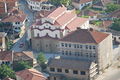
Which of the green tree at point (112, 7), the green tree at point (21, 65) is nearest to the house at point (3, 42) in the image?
the green tree at point (21, 65)

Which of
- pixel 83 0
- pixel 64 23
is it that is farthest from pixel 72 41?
pixel 83 0

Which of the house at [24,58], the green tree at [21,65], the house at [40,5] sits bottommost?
the green tree at [21,65]

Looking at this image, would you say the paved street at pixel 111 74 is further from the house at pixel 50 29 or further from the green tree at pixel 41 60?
the house at pixel 50 29

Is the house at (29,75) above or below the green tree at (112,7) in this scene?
below

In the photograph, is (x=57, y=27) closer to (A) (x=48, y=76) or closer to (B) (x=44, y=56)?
(B) (x=44, y=56)

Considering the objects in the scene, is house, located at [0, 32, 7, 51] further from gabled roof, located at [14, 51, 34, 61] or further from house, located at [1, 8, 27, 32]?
gabled roof, located at [14, 51, 34, 61]

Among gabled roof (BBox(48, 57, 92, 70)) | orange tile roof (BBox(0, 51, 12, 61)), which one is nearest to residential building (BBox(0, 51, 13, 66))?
orange tile roof (BBox(0, 51, 12, 61))
